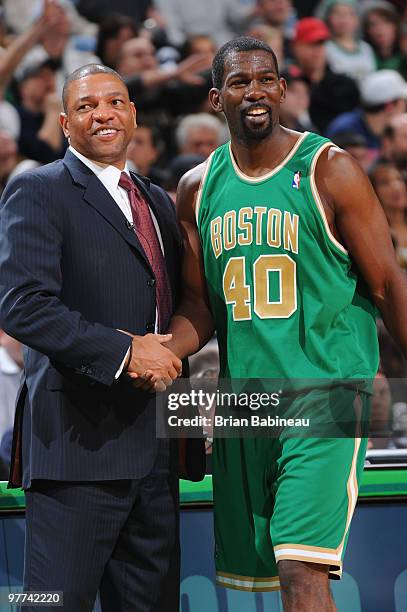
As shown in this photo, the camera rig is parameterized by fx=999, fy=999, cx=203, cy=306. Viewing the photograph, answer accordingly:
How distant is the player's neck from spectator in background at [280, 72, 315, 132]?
4408 millimetres

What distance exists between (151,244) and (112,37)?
4667 mm

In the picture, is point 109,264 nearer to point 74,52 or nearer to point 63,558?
point 63,558

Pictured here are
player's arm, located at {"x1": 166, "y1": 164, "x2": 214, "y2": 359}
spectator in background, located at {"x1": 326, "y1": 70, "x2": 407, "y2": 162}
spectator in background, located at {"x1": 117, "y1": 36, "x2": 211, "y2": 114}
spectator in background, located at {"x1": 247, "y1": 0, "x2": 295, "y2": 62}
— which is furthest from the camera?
spectator in background, located at {"x1": 247, "y1": 0, "x2": 295, "y2": 62}

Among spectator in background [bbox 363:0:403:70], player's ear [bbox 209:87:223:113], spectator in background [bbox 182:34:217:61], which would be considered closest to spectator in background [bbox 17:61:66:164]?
spectator in background [bbox 182:34:217:61]

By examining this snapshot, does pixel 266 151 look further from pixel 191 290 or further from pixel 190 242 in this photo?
pixel 191 290

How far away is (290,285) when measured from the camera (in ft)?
9.66

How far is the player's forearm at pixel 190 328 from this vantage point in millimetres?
3043

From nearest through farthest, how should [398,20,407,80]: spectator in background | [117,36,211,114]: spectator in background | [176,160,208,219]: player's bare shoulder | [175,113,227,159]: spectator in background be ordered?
[176,160,208,219]: player's bare shoulder, [175,113,227,159]: spectator in background, [117,36,211,114]: spectator in background, [398,20,407,80]: spectator in background

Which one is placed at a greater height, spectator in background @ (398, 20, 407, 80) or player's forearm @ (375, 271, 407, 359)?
spectator in background @ (398, 20, 407, 80)

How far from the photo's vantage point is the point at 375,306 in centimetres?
305

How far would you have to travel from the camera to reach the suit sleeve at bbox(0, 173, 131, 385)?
8.98 ft

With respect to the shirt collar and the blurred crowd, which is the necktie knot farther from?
the blurred crowd

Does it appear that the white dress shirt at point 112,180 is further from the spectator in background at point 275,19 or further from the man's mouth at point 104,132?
the spectator in background at point 275,19

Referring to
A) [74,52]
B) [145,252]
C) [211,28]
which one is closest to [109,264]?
[145,252]
